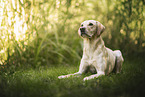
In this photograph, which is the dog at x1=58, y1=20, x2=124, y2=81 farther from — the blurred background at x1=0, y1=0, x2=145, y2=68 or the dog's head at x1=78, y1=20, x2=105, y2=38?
the blurred background at x1=0, y1=0, x2=145, y2=68

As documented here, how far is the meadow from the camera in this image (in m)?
2.02

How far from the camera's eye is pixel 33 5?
4.01 metres

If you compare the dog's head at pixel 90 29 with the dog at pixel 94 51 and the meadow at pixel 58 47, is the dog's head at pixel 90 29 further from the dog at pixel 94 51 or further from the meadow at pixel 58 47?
the meadow at pixel 58 47

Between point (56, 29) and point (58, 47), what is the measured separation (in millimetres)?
546

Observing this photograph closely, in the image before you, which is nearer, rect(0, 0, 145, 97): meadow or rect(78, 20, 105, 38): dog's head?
rect(0, 0, 145, 97): meadow

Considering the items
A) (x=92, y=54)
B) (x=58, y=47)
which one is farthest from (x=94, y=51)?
(x=58, y=47)

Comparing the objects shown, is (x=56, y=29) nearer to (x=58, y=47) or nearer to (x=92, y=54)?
(x=58, y=47)

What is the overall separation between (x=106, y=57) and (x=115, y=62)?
0.47m

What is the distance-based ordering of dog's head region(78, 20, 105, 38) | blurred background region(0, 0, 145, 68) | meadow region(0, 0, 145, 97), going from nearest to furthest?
meadow region(0, 0, 145, 97) → dog's head region(78, 20, 105, 38) → blurred background region(0, 0, 145, 68)

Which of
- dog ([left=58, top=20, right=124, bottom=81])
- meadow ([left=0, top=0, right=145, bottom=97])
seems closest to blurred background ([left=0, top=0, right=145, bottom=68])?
meadow ([left=0, top=0, right=145, bottom=97])

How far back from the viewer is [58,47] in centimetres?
450

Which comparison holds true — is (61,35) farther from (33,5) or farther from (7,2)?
(7,2)

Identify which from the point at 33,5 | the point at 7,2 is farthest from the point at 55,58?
the point at 7,2

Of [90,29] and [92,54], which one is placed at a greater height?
[90,29]
